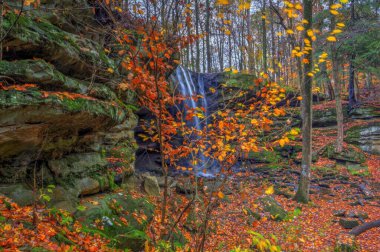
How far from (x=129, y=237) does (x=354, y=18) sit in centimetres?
1792

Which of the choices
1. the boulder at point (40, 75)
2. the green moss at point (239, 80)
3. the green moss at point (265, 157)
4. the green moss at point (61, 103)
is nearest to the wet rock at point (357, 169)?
the green moss at point (265, 157)

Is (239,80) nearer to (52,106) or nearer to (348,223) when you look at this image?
(348,223)

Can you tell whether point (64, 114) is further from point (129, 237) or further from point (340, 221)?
point (340, 221)

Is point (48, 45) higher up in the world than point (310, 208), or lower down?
higher up

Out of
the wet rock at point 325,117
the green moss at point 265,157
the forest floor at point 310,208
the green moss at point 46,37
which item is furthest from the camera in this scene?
the wet rock at point 325,117

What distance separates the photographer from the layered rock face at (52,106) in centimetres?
438

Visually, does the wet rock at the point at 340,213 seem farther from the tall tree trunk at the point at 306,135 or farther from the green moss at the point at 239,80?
the green moss at the point at 239,80

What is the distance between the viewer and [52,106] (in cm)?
466

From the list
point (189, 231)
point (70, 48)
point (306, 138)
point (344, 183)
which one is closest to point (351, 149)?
point (344, 183)

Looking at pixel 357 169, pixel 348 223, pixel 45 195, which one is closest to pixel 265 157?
pixel 357 169

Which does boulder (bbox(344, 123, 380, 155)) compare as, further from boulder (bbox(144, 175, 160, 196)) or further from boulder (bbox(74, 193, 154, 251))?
boulder (bbox(74, 193, 154, 251))

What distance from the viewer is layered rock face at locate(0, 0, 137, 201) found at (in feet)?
14.4

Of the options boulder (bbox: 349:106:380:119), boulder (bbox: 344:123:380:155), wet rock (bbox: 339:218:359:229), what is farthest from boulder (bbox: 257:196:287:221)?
boulder (bbox: 349:106:380:119)

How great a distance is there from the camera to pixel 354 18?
52.2ft
